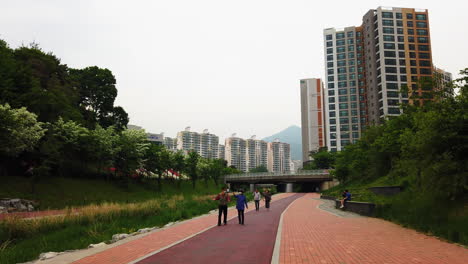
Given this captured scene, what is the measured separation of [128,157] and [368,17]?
85.2 metres

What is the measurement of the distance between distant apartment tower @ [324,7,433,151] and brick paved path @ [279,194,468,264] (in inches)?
3071

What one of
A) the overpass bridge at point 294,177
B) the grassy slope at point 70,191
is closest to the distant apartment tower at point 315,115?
the overpass bridge at point 294,177

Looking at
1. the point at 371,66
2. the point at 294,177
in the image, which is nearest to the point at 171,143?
the point at 294,177

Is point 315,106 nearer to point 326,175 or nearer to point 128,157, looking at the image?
point 326,175

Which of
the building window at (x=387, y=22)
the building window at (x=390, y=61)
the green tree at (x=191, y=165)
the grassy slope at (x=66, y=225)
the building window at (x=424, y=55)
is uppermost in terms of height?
the building window at (x=387, y=22)

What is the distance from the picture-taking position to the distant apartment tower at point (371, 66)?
9000cm

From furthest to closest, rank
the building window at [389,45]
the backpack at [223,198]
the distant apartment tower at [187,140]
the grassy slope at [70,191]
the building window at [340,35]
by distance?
the distant apartment tower at [187,140]
the building window at [340,35]
the building window at [389,45]
the grassy slope at [70,191]
the backpack at [223,198]

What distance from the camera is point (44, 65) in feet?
142

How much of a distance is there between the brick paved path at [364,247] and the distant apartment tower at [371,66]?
7801cm

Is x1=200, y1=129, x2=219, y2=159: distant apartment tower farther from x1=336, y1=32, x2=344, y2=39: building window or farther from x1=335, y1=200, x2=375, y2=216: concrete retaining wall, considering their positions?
x1=335, y1=200, x2=375, y2=216: concrete retaining wall

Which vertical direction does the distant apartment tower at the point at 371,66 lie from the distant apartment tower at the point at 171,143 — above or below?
above

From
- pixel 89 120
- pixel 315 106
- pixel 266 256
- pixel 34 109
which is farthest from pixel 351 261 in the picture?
pixel 315 106

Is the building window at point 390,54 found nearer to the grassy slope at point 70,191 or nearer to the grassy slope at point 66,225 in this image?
the grassy slope at point 70,191

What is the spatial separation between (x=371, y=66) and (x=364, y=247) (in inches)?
3806
